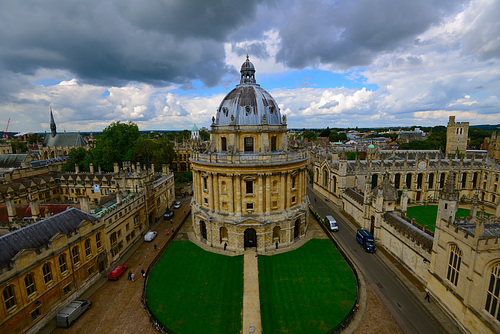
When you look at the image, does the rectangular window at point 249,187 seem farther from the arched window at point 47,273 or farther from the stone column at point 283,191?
the arched window at point 47,273

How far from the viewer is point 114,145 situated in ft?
216

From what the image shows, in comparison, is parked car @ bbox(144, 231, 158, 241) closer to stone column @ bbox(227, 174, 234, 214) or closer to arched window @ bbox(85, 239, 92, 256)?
arched window @ bbox(85, 239, 92, 256)

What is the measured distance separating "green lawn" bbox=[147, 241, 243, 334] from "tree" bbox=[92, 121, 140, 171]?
40.3 meters

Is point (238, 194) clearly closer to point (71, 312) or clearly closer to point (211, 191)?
point (211, 191)

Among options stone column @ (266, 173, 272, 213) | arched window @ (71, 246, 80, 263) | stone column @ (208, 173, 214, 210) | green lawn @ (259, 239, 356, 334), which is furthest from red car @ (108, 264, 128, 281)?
stone column @ (266, 173, 272, 213)

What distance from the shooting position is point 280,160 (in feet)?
106

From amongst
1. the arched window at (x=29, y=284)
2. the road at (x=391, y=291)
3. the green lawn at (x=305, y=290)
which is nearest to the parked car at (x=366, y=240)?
the road at (x=391, y=291)

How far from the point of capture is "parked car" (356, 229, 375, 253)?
32.6m

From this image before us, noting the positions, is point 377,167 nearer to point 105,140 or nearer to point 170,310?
point 170,310

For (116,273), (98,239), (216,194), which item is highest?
(216,194)

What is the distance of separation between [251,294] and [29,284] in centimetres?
1913

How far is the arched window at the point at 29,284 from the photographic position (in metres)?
20.1

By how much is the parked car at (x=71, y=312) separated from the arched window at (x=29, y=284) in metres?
3.03

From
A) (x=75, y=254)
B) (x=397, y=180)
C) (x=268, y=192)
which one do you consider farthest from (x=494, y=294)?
(x=397, y=180)
